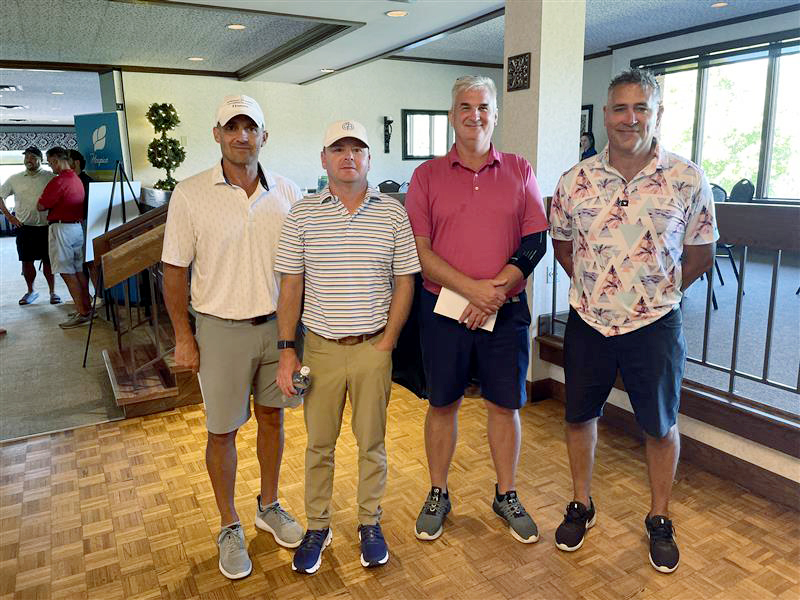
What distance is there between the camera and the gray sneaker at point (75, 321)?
5.42 metres

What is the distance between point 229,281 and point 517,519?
1.31m

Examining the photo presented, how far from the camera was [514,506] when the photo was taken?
226 cm

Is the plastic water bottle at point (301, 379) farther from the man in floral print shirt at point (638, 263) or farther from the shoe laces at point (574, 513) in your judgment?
the shoe laces at point (574, 513)

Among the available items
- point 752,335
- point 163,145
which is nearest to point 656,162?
point 752,335

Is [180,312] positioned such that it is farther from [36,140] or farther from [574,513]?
[36,140]

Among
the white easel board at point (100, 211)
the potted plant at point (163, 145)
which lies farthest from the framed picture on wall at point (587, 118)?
the white easel board at point (100, 211)

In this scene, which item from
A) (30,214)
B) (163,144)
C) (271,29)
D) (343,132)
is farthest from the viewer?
(163,144)

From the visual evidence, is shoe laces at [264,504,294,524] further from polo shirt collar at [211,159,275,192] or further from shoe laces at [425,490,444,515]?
polo shirt collar at [211,159,275,192]

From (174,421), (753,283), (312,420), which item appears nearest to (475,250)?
(312,420)

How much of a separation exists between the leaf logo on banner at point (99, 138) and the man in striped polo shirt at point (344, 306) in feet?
19.3

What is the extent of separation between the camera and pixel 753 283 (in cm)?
519

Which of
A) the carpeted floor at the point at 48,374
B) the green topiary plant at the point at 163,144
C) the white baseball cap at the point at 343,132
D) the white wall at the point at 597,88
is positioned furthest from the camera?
the white wall at the point at 597,88

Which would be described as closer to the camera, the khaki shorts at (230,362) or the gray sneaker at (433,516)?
the khaki shorts at (230,362)

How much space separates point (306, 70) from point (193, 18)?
2.15m
